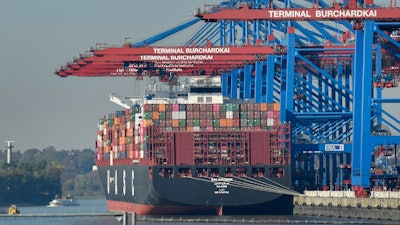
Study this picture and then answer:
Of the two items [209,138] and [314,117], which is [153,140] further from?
[314,117]

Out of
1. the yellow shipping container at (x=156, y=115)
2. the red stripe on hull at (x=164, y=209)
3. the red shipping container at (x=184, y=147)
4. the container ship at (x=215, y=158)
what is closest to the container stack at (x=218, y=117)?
the container ship at (x=215, y=158)

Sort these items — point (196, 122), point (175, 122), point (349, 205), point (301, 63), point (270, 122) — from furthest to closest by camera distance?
point (301, 63) < point (175, 122) < point (270, 122) < point (196, 122) < point (349, 205)

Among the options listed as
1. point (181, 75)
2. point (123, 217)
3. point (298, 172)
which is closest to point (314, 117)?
point (298, 172)

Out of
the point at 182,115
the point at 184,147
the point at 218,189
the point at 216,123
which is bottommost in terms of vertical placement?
the point at 218,189

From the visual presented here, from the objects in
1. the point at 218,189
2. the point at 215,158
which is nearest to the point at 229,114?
the point at 215,158

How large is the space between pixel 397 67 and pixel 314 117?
25.7 ft

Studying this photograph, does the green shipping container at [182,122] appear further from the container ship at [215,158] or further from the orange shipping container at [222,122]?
the orange shipping container at [222,122]

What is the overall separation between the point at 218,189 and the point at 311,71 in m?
24.5

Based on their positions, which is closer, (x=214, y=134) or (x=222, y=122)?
(x=214, y=134)

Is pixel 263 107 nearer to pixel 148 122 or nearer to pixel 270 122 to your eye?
pixel 270 122

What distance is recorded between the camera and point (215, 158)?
102 m

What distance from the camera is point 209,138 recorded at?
10156 centimetres

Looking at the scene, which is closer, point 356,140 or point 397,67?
point 356,140

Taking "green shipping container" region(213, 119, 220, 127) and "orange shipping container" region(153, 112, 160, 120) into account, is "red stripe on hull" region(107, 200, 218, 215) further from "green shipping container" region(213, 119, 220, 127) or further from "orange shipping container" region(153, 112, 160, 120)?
"orange shipping container" region(153, 112, 160, 120)
